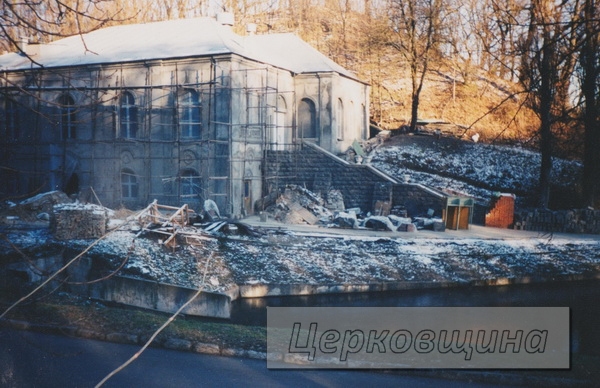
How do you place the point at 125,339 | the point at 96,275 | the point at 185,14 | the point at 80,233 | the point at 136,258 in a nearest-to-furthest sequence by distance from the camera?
the point at 125,339 < the point at 96,275 < the point at 136,258 < the point at 80,233 < the point at 185,14

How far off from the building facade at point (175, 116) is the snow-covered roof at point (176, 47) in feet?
0.37

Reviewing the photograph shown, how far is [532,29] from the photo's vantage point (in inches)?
312

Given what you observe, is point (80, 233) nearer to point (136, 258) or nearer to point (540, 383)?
point (136, 258)

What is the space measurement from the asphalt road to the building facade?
56.9ft

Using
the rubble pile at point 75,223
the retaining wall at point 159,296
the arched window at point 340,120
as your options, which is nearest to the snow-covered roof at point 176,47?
the arched window at point 340,120

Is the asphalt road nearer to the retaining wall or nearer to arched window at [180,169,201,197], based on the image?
the retaining wall

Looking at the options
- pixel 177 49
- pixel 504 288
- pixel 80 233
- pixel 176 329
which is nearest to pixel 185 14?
pixel 177 49

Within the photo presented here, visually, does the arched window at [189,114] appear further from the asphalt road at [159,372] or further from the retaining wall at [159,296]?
the asphalt road at [159,372]

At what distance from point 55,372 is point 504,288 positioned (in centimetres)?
1401

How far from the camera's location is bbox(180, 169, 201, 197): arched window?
26.8 meters

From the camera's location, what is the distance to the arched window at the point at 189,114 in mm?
27156

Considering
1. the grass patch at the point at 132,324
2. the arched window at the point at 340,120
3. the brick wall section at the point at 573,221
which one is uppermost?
the arched window at the point at 340,120

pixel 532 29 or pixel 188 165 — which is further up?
pixel 532 29

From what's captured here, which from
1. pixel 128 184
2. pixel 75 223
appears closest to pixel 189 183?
pixel 128 184
